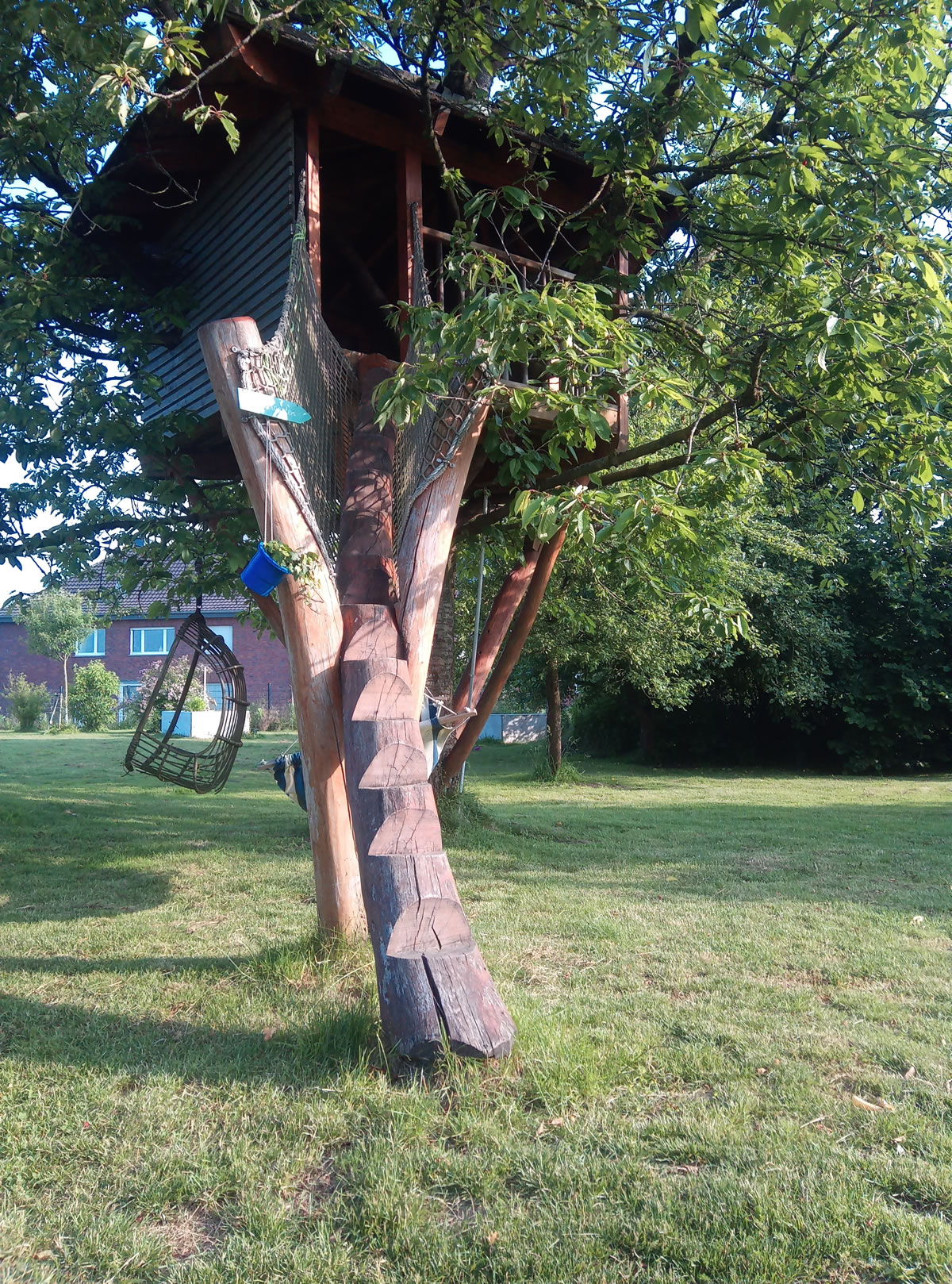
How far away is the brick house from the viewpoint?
3559 cm

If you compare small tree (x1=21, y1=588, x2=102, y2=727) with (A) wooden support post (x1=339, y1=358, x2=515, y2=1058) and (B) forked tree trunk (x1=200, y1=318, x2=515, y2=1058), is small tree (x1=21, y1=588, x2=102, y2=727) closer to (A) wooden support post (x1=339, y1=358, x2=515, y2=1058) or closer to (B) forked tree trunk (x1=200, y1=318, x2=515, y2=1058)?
(B) forked tree trunk (x1=200, y1=318, x2=515, y2=1058)

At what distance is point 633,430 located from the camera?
1215 centimetres

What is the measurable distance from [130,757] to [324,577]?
4.01 metres

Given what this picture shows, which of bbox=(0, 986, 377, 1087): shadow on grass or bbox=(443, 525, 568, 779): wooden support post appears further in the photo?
bbox=(443, 525, 568, 779): wooden support post

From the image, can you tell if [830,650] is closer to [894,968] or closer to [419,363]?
[894,968]

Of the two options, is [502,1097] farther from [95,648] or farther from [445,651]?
[95,648]

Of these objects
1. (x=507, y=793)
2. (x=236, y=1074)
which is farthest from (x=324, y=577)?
(x=507, y=793)

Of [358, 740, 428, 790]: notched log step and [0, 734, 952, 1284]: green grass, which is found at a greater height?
[358, 740, 428, 790]: notched log step

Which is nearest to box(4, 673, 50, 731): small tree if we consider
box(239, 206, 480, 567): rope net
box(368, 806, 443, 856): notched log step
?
box(239, 206, 480, 567): rope net

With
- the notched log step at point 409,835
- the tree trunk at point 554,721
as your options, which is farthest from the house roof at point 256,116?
the tree trunk at point 554,721

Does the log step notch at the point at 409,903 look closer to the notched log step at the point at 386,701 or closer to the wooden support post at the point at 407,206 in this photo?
the notched log step at the point at 386,701

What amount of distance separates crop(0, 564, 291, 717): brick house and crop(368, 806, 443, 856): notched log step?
3069cm

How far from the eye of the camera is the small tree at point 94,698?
2941 cm

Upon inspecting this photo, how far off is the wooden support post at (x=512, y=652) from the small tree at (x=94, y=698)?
2329 cm
